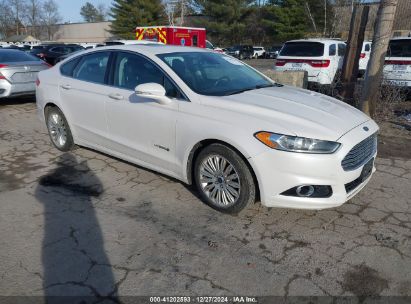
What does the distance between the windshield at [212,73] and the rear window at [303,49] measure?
7569 mm

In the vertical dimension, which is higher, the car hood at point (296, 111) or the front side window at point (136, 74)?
the front side window at point (136, 74)

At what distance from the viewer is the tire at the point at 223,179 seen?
3504 mm

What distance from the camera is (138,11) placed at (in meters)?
54.2

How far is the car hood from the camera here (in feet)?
10.9

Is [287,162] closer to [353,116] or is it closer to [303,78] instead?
[353,116]

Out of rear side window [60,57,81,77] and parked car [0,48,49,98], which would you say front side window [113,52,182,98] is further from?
parked car [0,48,49,98]

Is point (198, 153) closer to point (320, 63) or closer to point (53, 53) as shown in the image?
point (320, 63)

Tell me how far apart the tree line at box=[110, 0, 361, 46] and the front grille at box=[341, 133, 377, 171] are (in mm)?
42518

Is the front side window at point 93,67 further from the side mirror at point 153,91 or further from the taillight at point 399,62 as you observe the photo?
the taillight at point 399,62

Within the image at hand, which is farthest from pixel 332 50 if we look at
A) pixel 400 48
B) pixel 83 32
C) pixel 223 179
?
pixel 83 32

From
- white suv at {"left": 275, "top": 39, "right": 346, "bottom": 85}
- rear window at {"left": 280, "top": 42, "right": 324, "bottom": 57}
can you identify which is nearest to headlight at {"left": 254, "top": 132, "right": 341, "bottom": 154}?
white suv at {"left": 275, "top": 39, "right": 346, "bottom": 85}

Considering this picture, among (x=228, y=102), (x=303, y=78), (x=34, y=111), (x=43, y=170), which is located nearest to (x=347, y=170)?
(x=228, y=102)

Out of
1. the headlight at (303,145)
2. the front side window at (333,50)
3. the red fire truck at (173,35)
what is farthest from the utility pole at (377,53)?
the red fire truck at (173,35)

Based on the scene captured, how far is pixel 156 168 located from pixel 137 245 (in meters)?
1.17
